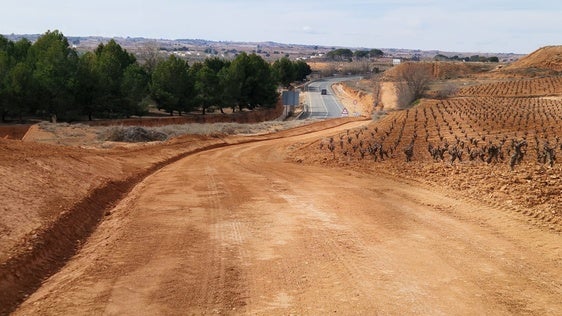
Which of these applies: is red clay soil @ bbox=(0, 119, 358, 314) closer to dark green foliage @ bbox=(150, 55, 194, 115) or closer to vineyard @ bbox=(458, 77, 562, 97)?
dark green foliage @ bbox=(150, 55, 194, 115)

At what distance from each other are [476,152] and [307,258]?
482 inches

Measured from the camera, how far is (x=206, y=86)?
60.1 metres

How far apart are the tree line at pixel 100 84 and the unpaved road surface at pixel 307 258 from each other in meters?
35.1

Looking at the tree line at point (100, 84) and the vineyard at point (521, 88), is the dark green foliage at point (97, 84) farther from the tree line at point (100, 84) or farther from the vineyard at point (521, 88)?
the vineyard at point (521, 88)

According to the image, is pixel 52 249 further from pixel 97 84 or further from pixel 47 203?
pixel 97 84

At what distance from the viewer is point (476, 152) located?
19.9 m

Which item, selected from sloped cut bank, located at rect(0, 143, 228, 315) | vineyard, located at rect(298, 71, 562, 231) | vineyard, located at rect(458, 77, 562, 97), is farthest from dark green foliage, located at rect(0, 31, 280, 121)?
sloped cut bank, located at rect(0, 143, 228, 315)

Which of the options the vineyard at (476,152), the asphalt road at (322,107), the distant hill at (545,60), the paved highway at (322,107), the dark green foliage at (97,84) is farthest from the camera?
the distant hill at (545,60)

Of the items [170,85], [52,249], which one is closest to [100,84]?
[170,85]

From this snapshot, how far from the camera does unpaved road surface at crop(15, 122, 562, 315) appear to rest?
26.5 feet

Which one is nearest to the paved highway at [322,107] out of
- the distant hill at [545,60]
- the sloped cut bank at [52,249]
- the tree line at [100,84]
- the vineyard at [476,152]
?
the tree line at [100,84]

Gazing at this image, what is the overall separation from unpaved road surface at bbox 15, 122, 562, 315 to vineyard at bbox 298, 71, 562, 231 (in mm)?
1063

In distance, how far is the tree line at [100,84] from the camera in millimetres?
45656

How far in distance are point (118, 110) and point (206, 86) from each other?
11576 mm
